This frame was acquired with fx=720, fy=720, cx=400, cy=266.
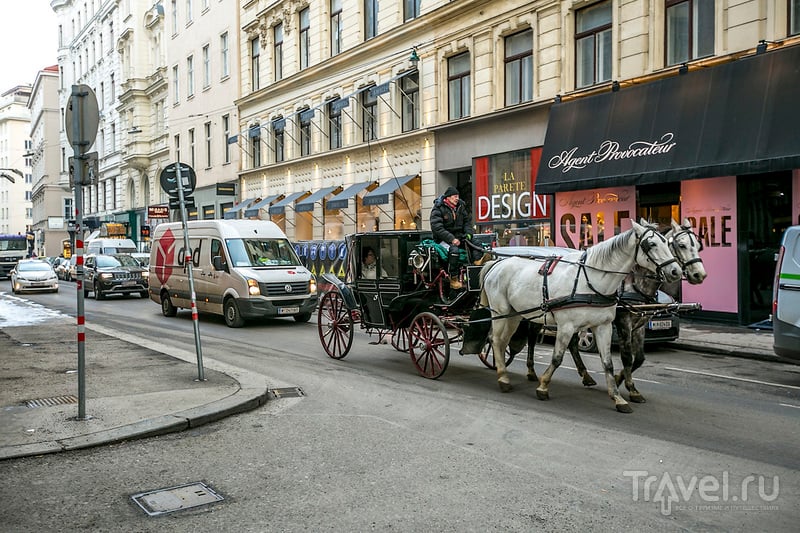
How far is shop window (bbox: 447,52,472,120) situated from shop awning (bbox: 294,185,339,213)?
788cm

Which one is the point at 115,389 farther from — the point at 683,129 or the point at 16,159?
the point at 16,159

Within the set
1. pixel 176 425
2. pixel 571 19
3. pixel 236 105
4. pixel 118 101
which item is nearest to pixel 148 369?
pixel 176 425

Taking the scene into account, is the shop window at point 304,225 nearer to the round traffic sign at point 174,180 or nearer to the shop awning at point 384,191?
the shop awning at point 384,191

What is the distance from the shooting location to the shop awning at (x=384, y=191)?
25.7 meters

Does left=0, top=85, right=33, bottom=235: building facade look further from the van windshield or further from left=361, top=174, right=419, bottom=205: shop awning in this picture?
the van windshield

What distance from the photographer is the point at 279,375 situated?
10.3 meters

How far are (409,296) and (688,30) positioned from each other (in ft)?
36.1

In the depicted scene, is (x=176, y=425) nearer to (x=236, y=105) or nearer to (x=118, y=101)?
(x=236, y=105)

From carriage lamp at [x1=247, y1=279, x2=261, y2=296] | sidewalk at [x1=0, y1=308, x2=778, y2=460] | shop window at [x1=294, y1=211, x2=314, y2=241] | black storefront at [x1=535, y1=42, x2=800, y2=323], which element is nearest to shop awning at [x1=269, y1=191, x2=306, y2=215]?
shop window at [x1=294, y1=211, x2=314, y2=241]

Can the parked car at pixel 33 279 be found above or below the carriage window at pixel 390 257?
below

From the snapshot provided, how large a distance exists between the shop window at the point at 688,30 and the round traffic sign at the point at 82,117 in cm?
1397

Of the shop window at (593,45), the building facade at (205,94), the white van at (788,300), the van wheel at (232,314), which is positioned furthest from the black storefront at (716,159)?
the building facade at (205,94)

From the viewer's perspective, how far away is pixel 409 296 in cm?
1041

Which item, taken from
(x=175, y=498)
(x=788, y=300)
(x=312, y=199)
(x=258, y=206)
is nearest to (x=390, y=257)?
(x=788, y=300)
